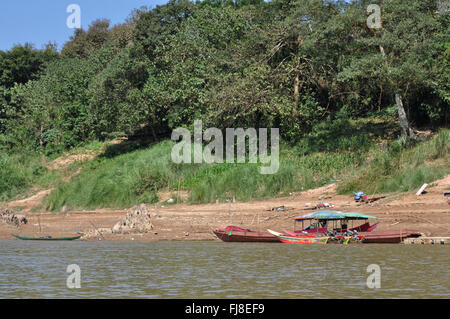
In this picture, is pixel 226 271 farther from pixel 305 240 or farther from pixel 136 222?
pixel 136 222

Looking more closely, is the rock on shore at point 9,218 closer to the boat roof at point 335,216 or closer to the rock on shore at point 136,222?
the rock on shore at point 136,222

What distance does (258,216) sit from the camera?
81.9 ft

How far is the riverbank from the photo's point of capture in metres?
22.0

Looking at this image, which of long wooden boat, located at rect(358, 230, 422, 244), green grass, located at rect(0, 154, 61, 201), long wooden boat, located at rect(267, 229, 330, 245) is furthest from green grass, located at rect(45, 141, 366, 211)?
long wooden boat, located at rect(358, 230, 422, 244)

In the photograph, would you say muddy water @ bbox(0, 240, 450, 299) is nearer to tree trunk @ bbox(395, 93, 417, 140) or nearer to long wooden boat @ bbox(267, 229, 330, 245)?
long wooden boat @ bbox(267, 229, 330, 245)

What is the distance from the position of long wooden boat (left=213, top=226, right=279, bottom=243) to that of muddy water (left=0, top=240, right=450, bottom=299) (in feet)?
1.29

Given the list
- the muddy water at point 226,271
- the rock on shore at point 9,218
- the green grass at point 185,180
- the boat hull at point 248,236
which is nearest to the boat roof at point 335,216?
the muddy water at point 226,271

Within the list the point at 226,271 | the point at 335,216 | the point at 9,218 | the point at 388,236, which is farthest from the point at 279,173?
the point at 226,271

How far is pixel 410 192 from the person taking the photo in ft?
79.2

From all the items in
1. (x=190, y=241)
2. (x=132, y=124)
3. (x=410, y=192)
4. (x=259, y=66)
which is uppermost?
(x=259, y=66)

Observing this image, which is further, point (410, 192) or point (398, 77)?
point (398, 77)
